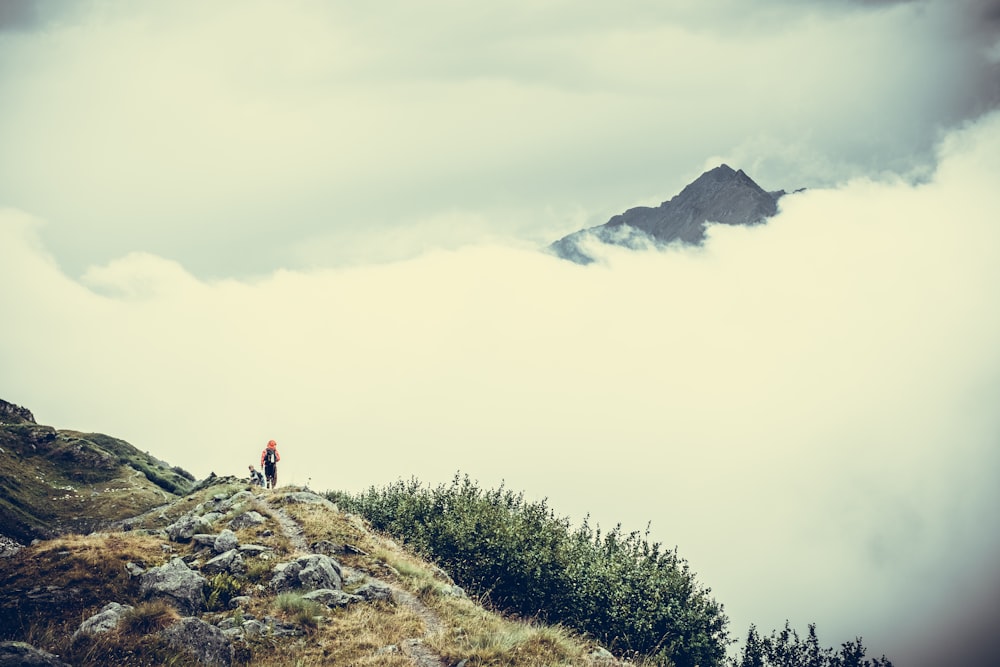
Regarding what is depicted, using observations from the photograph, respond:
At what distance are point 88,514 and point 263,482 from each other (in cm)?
2780

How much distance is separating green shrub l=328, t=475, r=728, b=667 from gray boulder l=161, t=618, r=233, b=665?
12765 mm

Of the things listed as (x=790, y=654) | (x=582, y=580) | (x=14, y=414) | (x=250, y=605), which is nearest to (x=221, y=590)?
(x=250, y=605)

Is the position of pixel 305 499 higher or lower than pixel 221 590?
higher

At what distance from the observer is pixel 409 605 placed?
22.2 m

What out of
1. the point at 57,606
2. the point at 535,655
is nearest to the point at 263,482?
the point at 57,606

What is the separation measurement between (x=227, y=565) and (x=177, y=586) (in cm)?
262

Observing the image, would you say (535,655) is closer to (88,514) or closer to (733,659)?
(733,659)

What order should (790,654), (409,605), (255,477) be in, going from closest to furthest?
(409,605)
(790,654)
(255,477)

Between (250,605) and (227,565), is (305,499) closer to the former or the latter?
(227,565)

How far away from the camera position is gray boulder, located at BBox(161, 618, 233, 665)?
16.6 meters

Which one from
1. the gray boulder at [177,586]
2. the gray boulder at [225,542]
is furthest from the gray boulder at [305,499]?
the gray boulder at [177,586]

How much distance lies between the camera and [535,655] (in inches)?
705

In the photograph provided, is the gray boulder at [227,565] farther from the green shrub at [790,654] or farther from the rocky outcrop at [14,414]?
the rocky outcrop at [14,414]

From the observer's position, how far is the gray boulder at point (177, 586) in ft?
65.2
